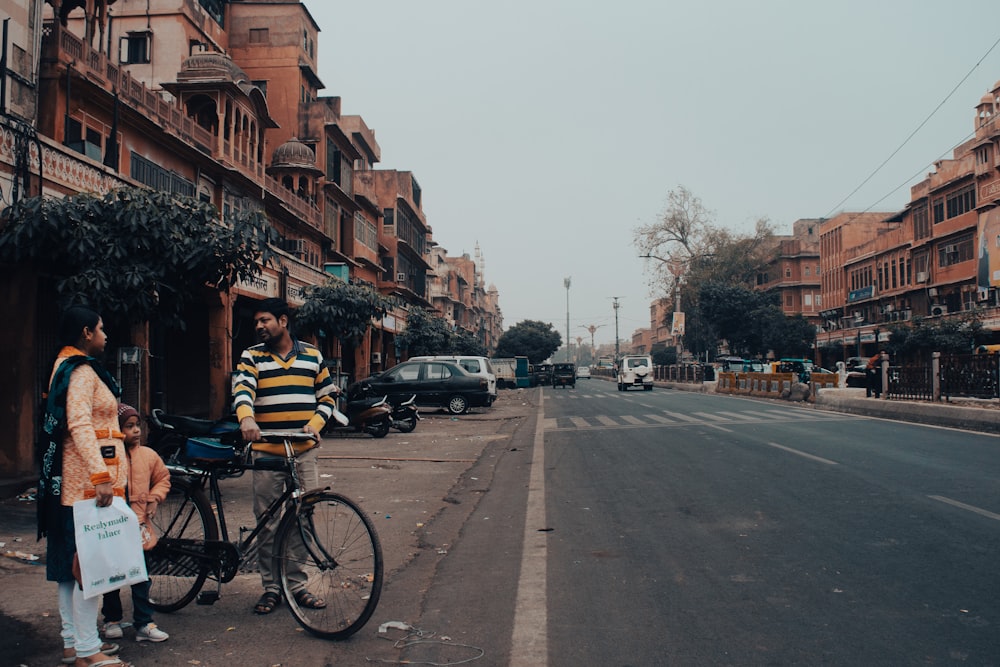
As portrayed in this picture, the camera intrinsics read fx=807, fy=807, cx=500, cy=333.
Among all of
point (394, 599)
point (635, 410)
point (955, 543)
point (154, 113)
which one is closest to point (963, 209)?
point (635, 410)

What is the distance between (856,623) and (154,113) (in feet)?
69.8

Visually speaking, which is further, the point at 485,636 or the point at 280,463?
the point at 280,463

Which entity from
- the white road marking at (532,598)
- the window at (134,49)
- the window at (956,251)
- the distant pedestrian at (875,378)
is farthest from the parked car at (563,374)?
the white road marking at (532,598)

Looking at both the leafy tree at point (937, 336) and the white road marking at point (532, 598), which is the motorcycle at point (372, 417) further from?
the leafy tree at point (937, 336)

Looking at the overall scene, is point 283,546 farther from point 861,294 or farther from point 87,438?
point 861,294

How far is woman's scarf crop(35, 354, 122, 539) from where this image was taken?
3984 mm

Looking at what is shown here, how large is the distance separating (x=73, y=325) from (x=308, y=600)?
1964mm

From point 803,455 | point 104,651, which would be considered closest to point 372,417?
point 803,455

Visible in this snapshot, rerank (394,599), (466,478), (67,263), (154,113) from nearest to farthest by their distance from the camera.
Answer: (394,599) → (67,263) → (466,478) → (154,113)

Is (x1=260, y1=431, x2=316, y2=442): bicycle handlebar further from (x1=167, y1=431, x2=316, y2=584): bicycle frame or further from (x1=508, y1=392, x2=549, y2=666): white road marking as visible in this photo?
(x1=508, y1=392, x2=549, y2=666): white road marking

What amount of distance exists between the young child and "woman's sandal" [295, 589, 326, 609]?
73 cm

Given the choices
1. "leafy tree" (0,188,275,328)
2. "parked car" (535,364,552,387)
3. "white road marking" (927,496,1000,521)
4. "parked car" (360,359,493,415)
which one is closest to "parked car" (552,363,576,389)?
"parked car" (535,364,552,387)

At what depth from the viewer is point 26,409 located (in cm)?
1023

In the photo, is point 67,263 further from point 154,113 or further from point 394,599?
point 154,113
